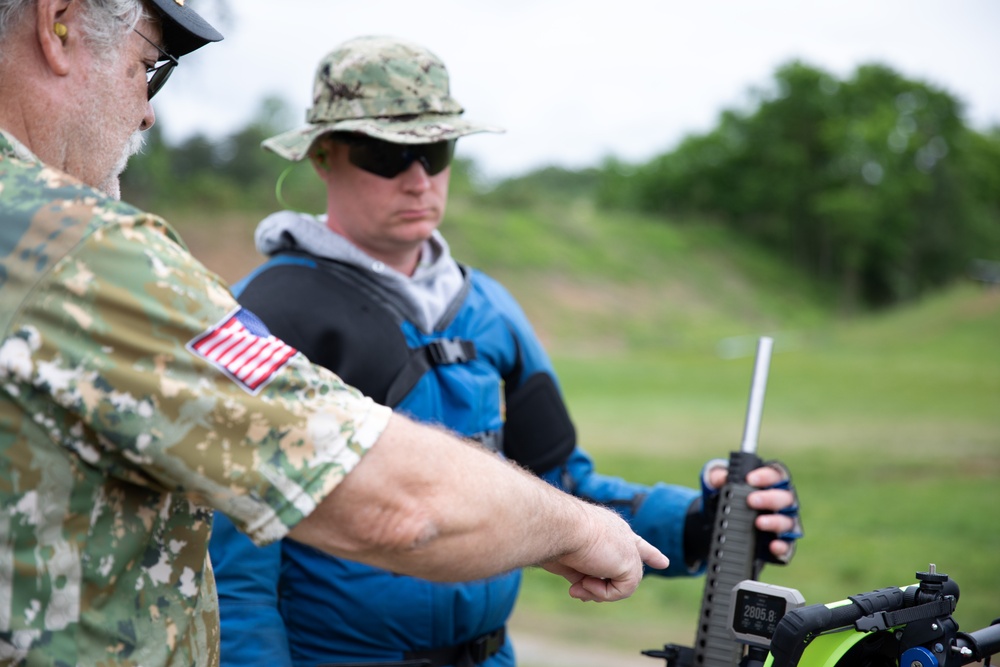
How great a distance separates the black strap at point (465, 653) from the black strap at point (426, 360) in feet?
2.20

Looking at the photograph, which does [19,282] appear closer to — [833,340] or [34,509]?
[34,509]

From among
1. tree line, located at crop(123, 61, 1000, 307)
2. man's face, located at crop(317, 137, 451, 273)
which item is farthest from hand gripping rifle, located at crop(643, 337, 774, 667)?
tree line, located at crop(123, 61, 1000, 307)

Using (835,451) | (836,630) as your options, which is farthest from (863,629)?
(835,451)

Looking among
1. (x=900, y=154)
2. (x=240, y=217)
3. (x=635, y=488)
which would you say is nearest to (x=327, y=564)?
(x=635, y=488)

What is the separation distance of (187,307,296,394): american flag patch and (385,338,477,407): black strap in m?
1.37

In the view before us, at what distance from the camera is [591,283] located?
152 ft

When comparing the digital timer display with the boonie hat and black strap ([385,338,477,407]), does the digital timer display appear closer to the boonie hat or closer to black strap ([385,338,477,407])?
black strap ([385,338,477,407])

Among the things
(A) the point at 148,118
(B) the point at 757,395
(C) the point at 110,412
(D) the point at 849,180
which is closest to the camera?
(C) the point at 110,412

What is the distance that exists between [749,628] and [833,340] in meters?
41.1

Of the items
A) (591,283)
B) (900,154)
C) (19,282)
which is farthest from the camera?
(900,154)

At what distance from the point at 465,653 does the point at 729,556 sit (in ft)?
2.71

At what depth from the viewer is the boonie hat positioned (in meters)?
3.10

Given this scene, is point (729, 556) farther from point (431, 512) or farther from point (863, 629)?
point (431, 512)

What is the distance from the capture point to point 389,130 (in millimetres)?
3080
